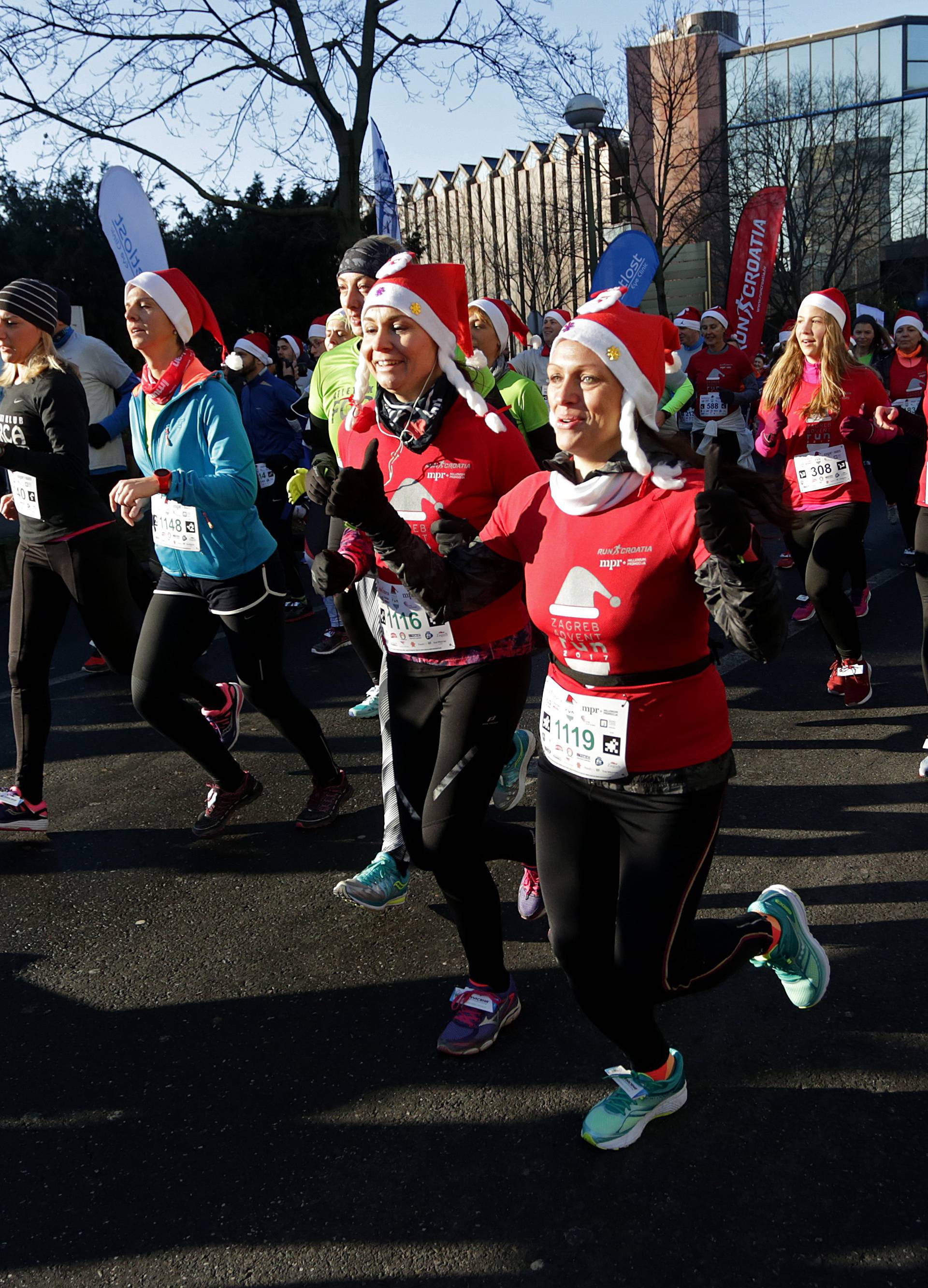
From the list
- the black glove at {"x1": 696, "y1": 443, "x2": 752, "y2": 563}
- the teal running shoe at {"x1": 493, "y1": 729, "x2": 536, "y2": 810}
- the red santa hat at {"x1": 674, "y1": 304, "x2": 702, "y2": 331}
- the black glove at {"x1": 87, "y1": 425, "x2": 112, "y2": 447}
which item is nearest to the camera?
the black glove at {"x1": 696, "y1": 443, "x2": 752, "y2": 563}

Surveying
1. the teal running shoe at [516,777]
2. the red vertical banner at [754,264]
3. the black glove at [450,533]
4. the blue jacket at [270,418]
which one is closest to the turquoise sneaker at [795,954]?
the black glove at [450,533]

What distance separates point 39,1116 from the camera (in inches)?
117

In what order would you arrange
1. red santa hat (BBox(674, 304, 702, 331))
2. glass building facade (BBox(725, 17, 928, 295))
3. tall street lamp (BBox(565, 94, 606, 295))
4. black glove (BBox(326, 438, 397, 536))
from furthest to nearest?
1. glass building facade (BBox(725, 17, 928, 295))
2. tall street lamp (BBox(565, 94, 606, 295))
3. red santa hat (BBox(674, 304, 702, 331))
4. black glove (BBox(326, 438, 397, 536))

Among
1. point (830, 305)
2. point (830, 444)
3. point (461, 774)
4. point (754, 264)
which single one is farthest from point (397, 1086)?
point (754, 264)

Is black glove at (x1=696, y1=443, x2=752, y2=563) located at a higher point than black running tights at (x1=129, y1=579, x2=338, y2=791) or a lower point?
higher

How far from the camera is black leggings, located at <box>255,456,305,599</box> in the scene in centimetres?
879

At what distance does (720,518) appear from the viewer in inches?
81.4

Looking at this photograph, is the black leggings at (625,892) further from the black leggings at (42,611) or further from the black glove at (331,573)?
the black leggings at (42,611)

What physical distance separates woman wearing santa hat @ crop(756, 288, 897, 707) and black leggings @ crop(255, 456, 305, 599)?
13.6 feet

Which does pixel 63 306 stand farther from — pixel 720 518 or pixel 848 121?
pixel 848 121

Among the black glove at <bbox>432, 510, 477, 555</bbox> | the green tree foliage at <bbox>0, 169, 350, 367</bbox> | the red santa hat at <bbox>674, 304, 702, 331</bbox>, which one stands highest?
the green tree foliage at <bbox>0, 169, 350, 367</bbox>

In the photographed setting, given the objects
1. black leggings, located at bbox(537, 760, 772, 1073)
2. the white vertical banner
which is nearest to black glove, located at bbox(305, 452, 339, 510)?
black leggings, located at bbox(537, 760, 772, 1073)

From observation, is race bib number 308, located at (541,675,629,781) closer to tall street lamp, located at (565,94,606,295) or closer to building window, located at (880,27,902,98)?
tall street lamp, located at (565,94,606,295)

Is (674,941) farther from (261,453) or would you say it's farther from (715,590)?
(261,453)
